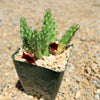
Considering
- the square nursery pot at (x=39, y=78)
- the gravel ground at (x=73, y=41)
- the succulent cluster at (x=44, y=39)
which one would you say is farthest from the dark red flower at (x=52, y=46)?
the gravel ground at (x=73, y=41)

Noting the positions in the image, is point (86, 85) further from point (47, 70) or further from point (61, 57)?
point (47, 70)

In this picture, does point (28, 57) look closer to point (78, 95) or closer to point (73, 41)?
point (78, 95)

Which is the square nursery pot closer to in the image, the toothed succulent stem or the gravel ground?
the gravel ground

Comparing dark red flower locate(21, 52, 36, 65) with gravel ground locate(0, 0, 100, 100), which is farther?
gravel ground locate(0, 0, 100, 100)

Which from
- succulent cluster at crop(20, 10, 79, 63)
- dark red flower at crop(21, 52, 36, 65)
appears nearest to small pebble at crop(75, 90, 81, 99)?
succulent cluster at crop(20, 10, 79, 63)

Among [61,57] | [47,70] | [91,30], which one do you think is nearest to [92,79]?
[61,57]

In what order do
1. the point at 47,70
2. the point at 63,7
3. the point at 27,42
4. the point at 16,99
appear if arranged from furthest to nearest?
the point at 63,7 → the point at 16,99 → the point at 27,42 → the point at 47,70

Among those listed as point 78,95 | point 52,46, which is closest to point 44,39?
point 52,46
